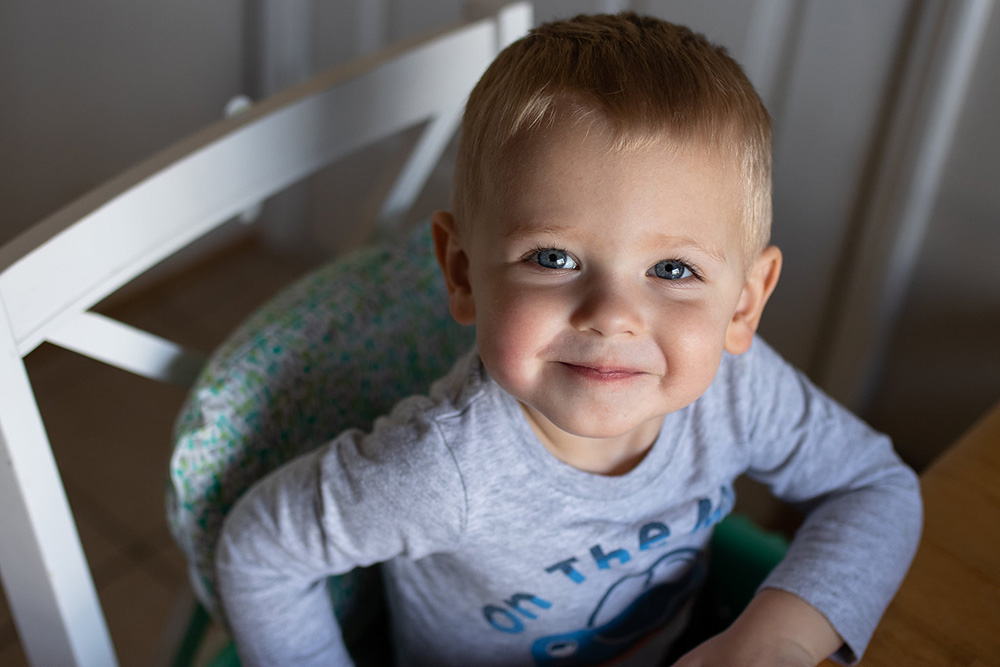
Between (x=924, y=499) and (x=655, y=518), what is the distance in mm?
205

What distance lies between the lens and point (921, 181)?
124 cm

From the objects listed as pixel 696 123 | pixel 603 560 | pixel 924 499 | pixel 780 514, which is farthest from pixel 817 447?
pixel 780 514

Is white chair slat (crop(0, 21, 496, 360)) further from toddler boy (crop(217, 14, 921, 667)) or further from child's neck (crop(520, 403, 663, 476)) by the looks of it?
child's neck (crop(520, 403, 663, 476))

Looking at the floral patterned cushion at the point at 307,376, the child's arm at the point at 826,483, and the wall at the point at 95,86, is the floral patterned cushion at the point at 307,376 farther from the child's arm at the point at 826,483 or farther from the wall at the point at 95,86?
the wall at the point at 95,86

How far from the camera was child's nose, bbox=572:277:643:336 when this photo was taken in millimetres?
581

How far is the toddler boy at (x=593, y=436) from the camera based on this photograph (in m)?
0.59

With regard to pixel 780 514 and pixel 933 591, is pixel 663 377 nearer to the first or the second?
pixel 933 591

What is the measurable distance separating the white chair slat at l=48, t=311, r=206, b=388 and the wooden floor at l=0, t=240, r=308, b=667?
0.63 metres

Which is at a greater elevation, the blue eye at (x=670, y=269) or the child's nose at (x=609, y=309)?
the blue eye at (x=670, y=269)

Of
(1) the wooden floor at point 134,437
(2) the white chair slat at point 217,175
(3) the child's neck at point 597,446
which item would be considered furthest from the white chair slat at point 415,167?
(1) the wooden floor at point 134,437

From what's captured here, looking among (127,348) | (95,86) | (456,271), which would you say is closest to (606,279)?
(456,271)

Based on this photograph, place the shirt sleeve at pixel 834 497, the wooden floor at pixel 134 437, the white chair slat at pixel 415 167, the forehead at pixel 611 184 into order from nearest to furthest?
the forehead at pixel 611 184, the shirt sleeve at pixel 834 497, the white chair slat at pixel 415 167, the wooden floor at pixel 134 437

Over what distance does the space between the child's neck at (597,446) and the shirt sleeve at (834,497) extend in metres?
0.10

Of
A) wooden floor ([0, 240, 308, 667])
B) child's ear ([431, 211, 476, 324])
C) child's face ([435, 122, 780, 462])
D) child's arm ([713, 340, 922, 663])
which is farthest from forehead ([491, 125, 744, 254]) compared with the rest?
wooden floor ([0, 240, 308, 667])
